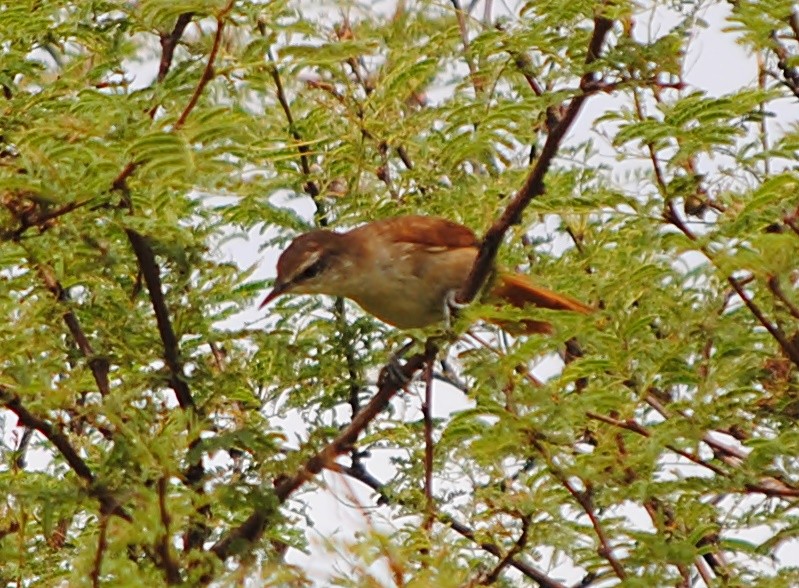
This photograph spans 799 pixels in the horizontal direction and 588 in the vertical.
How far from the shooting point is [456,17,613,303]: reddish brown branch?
3.41 metres

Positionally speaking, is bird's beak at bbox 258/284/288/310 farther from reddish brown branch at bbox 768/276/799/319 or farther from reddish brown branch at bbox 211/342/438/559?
reddish brown branch at bbox 768/276/799/319

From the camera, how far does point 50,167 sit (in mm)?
3375

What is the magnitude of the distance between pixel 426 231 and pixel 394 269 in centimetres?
26

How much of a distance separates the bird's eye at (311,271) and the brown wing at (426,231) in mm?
265

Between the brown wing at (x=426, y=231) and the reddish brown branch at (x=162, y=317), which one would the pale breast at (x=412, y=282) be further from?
the reddish brown branch at (x=162, y=317)

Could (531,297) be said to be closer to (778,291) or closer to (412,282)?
(412,282)

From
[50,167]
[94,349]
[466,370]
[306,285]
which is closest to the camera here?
[50,167]

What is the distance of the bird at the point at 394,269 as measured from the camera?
4.90 m

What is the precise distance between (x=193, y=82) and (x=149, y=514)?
1.28m

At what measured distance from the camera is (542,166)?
11.3 feet

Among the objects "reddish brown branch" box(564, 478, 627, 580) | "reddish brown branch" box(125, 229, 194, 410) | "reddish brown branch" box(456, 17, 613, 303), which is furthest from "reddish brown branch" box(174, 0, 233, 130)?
"reddish brown branch" box(564, 478, 627, 580)

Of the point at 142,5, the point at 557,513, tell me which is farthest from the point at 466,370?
the point at 142,5

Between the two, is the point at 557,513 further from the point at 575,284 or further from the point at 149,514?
the point at 149,514

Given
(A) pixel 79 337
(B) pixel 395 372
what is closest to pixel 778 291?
(B) pixel 395 372
